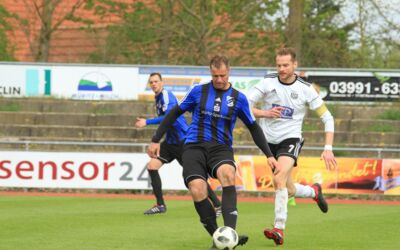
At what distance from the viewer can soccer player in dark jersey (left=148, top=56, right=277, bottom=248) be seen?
849cm

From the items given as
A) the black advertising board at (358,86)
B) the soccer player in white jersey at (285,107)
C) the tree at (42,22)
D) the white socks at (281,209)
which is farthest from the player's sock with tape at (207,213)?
the tree at (42,22)

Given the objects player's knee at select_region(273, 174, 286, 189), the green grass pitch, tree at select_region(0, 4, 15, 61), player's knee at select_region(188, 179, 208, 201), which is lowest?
the green grass pitch

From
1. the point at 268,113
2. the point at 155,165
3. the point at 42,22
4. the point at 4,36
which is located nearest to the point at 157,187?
the point at 155,165

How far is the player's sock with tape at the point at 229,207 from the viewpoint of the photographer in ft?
27.5

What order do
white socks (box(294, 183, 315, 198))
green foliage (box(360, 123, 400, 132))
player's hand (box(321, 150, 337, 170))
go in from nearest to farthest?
1. player's hand (box(321, 150, 337, 170))
2. white socks (box(294, 183, 315, 198))
3. green foliage (box(360, 123, 400, 132))

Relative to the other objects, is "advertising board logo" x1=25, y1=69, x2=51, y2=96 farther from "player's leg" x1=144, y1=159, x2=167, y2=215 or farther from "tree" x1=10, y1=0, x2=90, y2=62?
"player's leg" x1=144, y1=159, x2=167, y2=215

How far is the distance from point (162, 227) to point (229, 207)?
2924 millimetres

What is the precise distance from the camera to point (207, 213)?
28.6 ft

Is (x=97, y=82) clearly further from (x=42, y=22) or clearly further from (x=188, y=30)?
(x=42, y=22)

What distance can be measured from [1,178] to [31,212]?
731cm

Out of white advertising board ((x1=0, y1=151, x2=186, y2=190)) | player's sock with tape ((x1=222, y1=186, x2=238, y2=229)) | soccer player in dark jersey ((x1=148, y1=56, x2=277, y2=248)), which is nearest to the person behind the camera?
player's sock with tape ((x1=222, y1=186, x2=238, y2=229))

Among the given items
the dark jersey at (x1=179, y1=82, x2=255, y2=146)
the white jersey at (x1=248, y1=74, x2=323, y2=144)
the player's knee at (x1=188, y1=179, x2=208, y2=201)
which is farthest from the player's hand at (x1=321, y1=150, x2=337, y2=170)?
the player's knee at (x1=188, y1=179, x2=208, y2=201)

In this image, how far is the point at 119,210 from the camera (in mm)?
14484

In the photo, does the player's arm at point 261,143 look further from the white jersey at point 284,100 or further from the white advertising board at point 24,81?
the white advertising board at point 24,81
